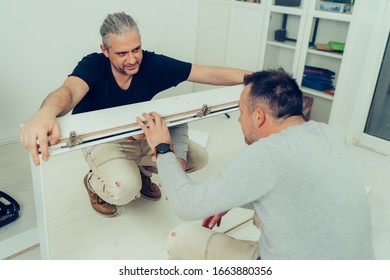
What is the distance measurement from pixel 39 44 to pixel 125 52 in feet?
3.89

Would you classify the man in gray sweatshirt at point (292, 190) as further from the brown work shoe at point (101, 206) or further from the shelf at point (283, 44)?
the shelf at point (283, 44)

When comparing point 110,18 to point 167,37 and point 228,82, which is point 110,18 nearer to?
point 228,82

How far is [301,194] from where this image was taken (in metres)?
0.88

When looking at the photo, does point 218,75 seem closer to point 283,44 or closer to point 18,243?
point 18,243

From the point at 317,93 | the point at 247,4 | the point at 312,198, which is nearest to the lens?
the point at 312,198

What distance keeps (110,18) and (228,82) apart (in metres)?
0.60

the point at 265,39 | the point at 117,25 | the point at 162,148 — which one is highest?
the point at 117,25

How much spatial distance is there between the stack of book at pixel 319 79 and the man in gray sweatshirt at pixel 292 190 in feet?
6.97

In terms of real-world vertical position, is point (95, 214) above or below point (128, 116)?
below

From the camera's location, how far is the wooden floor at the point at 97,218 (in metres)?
1.62

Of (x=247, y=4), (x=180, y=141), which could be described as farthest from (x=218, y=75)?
(x=247, y=4)

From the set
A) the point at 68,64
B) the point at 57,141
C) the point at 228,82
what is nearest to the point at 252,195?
the point at 57,141

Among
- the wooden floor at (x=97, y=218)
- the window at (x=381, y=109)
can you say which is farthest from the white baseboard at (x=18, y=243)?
the window at (x=381, y=109)

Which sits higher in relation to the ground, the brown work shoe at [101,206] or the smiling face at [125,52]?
the smiling face at [125,52]
